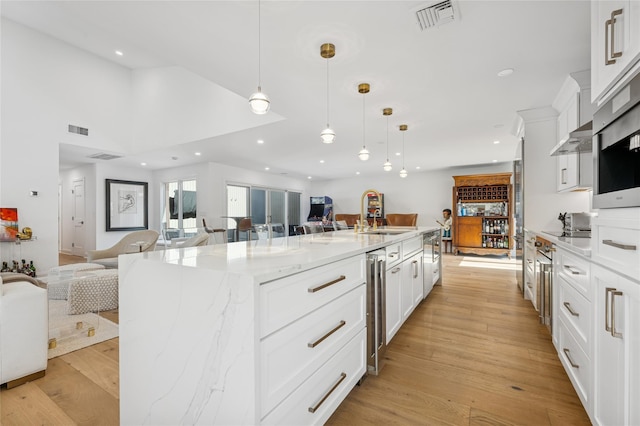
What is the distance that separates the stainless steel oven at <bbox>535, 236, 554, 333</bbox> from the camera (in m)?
2.28

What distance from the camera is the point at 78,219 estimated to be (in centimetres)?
754

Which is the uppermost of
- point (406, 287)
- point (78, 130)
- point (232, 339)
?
point (78, 130)

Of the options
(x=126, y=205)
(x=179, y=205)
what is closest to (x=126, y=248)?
(x=179, y=205)

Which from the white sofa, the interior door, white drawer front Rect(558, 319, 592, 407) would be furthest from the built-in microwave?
→ the interior door

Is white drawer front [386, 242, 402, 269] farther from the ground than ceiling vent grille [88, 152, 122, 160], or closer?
closer

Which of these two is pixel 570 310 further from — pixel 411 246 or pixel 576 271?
pixel 411 246

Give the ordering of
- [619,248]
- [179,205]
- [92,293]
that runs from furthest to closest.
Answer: [179,205]
[92,293]
[619,248]

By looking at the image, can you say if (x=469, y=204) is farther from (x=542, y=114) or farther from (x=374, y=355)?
(x=374, y=355)

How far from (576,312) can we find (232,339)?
1.81 m

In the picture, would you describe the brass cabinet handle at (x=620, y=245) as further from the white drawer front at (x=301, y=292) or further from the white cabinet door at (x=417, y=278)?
the white cabinet door at (x=417, y=278)

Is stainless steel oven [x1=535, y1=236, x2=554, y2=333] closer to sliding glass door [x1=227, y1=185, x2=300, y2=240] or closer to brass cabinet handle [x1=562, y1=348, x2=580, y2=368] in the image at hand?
brass cabinet handle [x1=562, y1=348, x2=580, y2=368]

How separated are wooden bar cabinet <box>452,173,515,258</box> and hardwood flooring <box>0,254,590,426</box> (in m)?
5.17

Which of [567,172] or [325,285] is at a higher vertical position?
[567,172]

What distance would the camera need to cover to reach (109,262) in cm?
414
